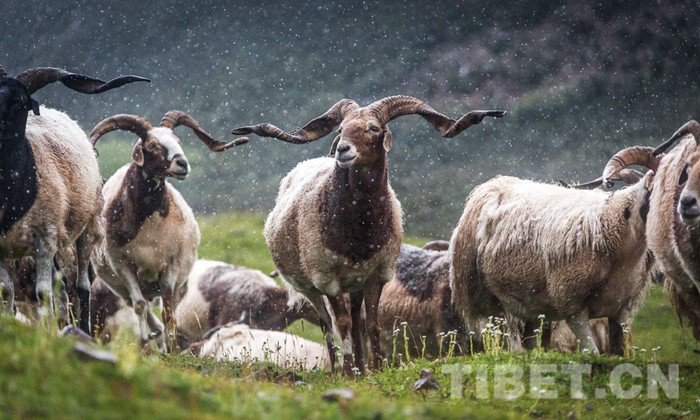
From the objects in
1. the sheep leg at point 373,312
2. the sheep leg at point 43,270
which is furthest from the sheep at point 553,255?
the sheep leg at point 43,270

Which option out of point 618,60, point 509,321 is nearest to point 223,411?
point 509,321

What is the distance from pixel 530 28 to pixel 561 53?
429 cm

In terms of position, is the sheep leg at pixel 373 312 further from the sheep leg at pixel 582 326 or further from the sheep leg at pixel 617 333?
the sheep leg at pixel 617 333

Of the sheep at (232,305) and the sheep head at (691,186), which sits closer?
the sheep head at (691,186)

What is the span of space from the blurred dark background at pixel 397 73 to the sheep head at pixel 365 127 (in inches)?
1096

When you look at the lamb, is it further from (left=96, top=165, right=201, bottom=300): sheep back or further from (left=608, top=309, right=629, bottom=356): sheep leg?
(left=96, top=165, right=201, bottom=300): sheep back

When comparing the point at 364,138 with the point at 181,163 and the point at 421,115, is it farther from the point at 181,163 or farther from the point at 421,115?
the point at 181,163

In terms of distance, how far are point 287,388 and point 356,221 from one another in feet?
14.4

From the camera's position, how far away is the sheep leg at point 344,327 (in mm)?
9844

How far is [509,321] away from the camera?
39.1ft

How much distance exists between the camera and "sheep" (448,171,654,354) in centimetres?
1053

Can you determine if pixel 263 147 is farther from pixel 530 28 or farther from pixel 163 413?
pixel 163 413

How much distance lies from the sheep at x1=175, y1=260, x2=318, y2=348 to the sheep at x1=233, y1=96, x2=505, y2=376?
7.10 m

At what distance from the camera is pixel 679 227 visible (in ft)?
30.3
